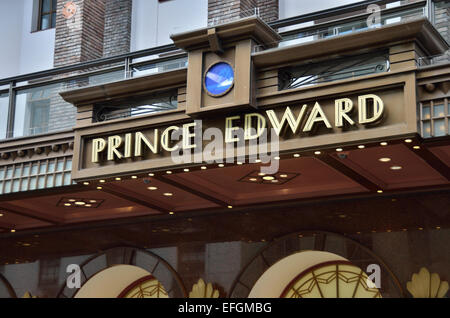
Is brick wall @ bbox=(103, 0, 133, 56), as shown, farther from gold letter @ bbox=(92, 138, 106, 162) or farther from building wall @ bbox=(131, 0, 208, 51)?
gold letter @ bbox=(92, 138, 106, 162)

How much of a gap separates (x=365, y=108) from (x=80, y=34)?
898 cm

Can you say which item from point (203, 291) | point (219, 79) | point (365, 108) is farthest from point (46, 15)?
point (365, 108)

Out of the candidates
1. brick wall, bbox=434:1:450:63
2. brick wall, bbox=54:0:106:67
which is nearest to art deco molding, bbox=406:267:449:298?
brick wall, bbox=434:1:450:63

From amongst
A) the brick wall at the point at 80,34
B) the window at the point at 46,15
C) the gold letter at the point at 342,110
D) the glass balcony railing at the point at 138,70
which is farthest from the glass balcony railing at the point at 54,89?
the window at the point at 46,15

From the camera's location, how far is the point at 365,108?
384 inches

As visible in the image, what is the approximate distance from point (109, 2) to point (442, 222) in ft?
32.4

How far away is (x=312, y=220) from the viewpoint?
42.2ft

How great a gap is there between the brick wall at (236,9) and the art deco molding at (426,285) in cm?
597

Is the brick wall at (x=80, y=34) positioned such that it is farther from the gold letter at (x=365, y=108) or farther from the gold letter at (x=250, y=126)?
the gold letter at (x=365, y=108)

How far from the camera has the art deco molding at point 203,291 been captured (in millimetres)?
13500

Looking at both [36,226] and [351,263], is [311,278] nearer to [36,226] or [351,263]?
[351,263]

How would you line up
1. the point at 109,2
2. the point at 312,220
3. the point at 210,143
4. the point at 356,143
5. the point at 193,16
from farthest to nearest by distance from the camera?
the point at 109,2, the point at 193,16, the point at 312,220, the point at 210,143, the point at 356,143

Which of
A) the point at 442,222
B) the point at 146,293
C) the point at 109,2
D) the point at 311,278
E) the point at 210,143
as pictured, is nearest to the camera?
the point at 210,143
